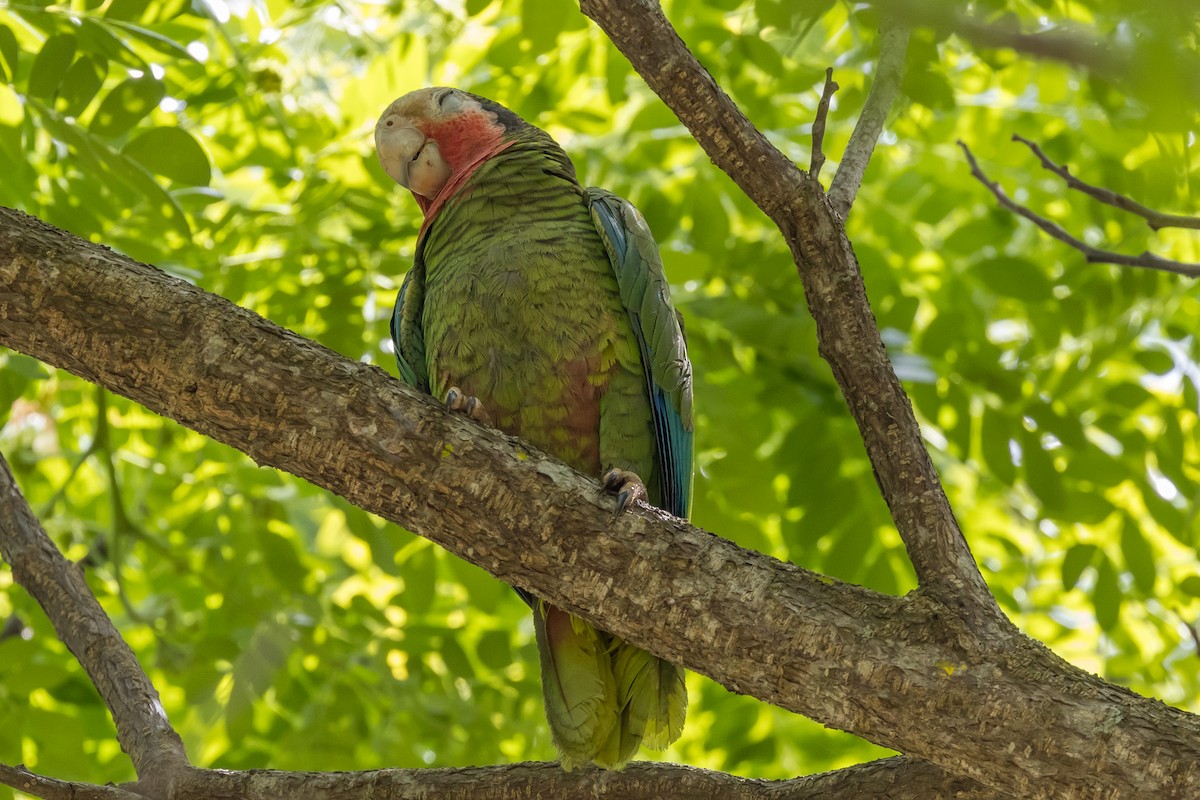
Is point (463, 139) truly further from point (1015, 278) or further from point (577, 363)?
point (1015, 278)

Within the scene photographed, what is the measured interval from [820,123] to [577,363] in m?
0.92

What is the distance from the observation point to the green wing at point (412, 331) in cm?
312

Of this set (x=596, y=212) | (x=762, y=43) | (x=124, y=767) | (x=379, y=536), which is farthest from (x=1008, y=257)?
(x=124, y=767)

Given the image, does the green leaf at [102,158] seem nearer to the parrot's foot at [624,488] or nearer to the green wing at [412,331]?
the green wing at [412,331]

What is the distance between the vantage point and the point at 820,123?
2.15 m

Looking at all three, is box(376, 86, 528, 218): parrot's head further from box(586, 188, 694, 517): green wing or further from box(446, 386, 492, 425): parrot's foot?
box(446, 386, 492, 425): parrot's foot

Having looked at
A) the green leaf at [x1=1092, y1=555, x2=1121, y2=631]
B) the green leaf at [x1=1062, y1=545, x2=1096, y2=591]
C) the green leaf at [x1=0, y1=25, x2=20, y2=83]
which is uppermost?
the green leaf at [x1=0, y1=25, x2=20, y2=83]

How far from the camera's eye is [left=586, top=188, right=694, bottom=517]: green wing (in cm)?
277

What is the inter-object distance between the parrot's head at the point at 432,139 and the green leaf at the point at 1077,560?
2310 mm

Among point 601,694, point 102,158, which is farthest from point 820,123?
point 102,158

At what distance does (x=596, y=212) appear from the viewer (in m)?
2.92

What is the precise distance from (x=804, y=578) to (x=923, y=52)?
4.45ft

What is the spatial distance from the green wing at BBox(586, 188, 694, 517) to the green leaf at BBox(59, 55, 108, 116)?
150cm

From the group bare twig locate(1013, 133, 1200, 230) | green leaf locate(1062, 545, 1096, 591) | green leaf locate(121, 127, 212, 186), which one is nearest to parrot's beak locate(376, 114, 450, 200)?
green leaf locate(121, 127, 212, 186)
